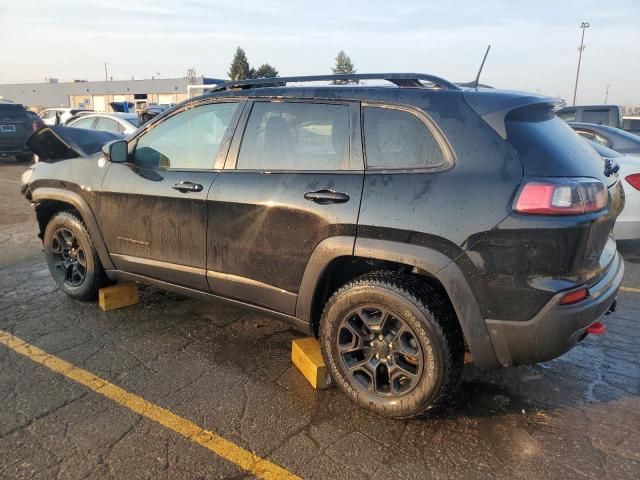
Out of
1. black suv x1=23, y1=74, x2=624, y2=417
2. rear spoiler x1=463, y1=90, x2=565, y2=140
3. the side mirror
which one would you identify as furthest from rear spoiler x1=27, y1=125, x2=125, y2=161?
rear spoiler x1=463, y1=90, x2=565, y2=140

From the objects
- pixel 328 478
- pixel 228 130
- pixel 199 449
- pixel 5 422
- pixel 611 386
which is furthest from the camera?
pixel 228 130

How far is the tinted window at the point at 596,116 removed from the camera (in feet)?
36.0

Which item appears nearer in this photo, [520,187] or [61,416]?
[520,187]

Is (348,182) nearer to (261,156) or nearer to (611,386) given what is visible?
(261,156)

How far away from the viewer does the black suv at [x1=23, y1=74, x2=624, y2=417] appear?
236 centimetres

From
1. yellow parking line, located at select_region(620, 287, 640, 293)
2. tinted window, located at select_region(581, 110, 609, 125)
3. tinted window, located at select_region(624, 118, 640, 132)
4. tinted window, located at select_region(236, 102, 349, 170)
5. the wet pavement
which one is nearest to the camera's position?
the wet pavement

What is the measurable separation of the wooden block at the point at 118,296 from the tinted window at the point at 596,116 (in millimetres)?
10402

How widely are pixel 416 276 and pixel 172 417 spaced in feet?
5.02

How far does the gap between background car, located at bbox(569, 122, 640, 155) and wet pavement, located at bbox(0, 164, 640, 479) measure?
9.81 feet

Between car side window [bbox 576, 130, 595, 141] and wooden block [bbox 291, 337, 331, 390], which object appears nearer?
wooden block [bbox 291, 337, 331, 390]

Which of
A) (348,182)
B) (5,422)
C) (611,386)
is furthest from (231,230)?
(611,386)

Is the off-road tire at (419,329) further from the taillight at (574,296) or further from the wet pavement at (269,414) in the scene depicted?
the taillight at (574,296)

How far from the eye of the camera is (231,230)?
315 cm

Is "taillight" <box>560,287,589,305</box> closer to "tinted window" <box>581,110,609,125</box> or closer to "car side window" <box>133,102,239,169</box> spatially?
"car side window" <box>133,102,239,169</box>
